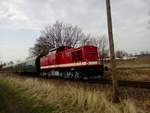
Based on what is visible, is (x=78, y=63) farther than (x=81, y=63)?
Yes

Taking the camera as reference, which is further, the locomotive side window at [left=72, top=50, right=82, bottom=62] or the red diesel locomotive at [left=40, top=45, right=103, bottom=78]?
the locomotive side window at [left=72, top=50, right=82, bottom=62]

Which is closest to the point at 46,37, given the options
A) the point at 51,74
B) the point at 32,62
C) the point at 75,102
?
the point at 32,62

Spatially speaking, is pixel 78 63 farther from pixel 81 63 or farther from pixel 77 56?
pixel 77 56

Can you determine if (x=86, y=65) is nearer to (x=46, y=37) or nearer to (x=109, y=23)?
(x=109, y=23)

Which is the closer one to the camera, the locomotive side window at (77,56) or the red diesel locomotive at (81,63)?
the red diesel locomotive at (81,63)

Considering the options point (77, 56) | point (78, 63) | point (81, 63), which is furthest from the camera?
point (77, 56)

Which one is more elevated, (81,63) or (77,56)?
(77,56)

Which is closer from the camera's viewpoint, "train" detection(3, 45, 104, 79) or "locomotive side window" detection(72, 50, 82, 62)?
"train" detection(3, 45, 104, 79)

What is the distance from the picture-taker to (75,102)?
1374 centimetres

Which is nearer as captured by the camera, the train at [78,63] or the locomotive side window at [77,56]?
the train at [78,63]

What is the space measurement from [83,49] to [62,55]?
6.41 metres

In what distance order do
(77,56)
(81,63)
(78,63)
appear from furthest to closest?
1. (77,56)
2. (78,63)
3. (81,63)

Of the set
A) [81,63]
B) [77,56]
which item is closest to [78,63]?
[81,63]

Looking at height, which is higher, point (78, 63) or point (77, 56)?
point (77, 56)
